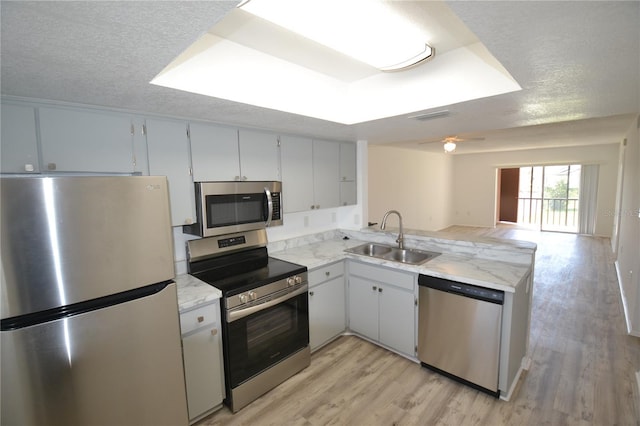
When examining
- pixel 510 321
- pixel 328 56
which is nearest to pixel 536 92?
pixel 328 56

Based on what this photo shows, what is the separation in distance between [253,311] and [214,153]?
4.27 ft

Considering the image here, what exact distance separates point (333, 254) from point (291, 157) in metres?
1.10

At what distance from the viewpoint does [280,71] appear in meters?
2.23

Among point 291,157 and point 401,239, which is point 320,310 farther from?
point 291,157

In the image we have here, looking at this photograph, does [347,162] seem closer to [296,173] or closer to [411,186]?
[296,173]

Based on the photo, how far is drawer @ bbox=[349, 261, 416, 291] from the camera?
2.62 meters

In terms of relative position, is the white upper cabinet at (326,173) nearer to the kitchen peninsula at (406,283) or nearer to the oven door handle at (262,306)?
the kitchen peninsula at (406,283)

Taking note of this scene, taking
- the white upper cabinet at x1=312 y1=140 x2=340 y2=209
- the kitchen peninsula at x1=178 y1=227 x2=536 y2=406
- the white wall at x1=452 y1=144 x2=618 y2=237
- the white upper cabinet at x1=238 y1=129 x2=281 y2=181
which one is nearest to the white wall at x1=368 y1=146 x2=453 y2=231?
the white wall at x1=452 y1=144 x2=618 y2=237

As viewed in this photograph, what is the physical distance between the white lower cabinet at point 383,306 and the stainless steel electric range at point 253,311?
66 cm

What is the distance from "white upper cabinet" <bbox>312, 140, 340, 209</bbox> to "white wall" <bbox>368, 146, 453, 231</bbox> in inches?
90.5

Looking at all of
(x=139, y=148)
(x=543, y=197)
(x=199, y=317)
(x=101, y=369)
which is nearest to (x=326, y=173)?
(x=139, y=148)

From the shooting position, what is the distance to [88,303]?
1.42 metres

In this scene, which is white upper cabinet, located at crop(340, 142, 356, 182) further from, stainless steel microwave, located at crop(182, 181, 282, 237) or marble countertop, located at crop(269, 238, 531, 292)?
stainless steel microwave, located at crop(182, 181, 282, 237)

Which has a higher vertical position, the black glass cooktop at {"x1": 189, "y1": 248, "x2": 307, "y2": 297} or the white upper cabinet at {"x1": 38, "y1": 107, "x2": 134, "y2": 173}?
the white upper cabinet at {"x1": 38, "y1": 107, "x2": 134, "y2": 173}
